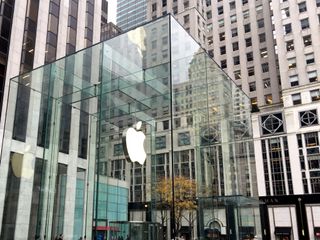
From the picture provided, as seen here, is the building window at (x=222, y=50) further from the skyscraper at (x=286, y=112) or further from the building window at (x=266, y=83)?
the building window at (x=266, y=83)

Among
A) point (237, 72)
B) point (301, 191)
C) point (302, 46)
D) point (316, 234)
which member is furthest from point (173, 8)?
point (316, 234)

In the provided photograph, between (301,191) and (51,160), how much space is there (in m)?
44.2

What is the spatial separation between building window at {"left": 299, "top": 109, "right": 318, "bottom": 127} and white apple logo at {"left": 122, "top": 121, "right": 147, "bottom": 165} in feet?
145

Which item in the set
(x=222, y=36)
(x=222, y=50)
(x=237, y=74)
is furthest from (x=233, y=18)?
(x=237, y=74)

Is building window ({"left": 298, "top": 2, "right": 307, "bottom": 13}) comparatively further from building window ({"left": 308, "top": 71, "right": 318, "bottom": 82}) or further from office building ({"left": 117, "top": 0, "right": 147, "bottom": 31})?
office building ({"left": 117, "top": 0, "right": 147, "bottom": 31})

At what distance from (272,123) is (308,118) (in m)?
5.75

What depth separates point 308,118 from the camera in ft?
181

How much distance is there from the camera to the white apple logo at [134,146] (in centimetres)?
1641

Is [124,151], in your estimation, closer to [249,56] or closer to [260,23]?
[249,56]

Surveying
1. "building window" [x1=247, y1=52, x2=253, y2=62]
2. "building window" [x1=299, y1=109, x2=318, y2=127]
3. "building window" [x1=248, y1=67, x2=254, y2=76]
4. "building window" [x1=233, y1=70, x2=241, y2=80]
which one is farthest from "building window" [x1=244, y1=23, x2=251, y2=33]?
"building window" [x1=299, y1=109, x2=318, y2=127]

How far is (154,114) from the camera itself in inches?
631

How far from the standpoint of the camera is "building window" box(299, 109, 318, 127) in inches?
2138

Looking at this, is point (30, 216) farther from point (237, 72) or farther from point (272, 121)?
point (237, 72)

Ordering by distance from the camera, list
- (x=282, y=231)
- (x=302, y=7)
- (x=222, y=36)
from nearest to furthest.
→ (x=282, y=231) < (x=302, y=7) < (x=222, y=36)
